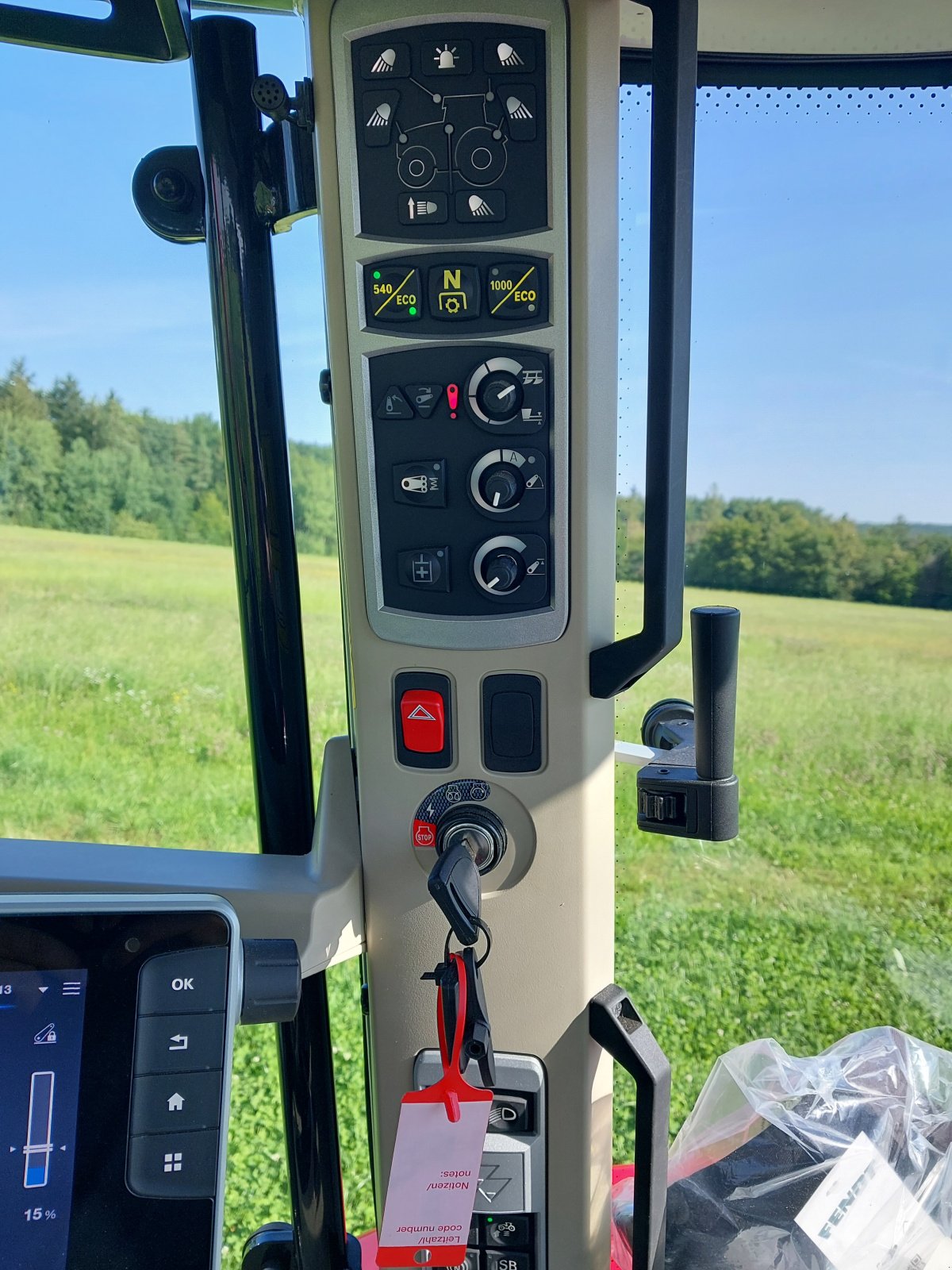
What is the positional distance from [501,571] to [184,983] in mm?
429

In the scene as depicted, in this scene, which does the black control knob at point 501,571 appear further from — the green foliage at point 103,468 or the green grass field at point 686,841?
the green foliage at point 103,468

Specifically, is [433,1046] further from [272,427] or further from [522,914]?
[272,427]

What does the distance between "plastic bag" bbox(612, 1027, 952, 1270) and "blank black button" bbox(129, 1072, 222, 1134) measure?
90cm

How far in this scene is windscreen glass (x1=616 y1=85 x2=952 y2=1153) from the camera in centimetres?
224

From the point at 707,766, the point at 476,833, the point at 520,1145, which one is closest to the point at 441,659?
the point at 476,833

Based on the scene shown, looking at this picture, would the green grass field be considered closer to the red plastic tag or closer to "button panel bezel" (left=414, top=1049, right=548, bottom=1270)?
"button panel bezel" (left=414, top=1049, right=548, bottom=1270)

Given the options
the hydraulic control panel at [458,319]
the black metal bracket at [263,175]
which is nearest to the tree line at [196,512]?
the black metal bracket at [263,175]

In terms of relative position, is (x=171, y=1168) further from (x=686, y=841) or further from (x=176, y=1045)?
(x=686, y=841)

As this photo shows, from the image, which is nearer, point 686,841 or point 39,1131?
point 39,1131

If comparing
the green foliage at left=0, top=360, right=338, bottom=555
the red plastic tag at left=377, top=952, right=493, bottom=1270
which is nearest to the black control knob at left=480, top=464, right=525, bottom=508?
the red plastic tag at left=377, top=952, right=493, bottom=1270

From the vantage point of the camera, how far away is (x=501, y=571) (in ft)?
→ 2.83

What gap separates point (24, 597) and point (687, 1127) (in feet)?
10.3

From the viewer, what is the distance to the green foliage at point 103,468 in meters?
3.25

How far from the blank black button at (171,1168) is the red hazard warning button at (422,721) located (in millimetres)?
401
